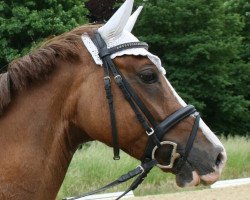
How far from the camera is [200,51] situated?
20.9 m

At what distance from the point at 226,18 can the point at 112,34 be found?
20213 mm

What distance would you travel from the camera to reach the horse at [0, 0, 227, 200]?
3000mm

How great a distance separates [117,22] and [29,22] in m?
12.8

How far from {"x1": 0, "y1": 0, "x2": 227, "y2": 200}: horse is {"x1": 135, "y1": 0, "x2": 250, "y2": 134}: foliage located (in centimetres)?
1761

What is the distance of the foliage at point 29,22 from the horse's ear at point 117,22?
11.9 meters

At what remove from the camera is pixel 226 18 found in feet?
74.2

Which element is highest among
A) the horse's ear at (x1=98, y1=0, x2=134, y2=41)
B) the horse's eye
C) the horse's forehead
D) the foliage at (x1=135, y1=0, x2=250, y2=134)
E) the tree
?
the horse's ear at (x1=98, y1=0, x2=134, y2=41)

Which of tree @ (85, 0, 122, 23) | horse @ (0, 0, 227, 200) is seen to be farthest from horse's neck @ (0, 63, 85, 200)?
tree @ (85, 0, 122, 23)

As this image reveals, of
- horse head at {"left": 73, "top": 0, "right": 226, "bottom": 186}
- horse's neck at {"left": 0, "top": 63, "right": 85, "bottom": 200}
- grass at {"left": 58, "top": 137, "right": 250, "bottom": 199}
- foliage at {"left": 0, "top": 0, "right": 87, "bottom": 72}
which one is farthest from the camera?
foliage at {"left": 0, "top": 0, "right": 87, "bottom": 72}

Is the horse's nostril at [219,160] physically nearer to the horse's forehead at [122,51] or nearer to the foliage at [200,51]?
the horse's forehead at [122,51]

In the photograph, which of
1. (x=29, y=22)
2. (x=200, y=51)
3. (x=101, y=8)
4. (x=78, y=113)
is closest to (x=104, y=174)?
(x=78, y=113)

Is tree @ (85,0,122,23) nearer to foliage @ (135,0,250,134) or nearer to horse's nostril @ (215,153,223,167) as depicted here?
foliage @ (135,0,250,134)

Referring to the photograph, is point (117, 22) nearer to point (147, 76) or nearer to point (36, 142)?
point (147, 76)

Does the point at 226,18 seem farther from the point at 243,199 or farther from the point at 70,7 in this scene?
the point at 243,199
